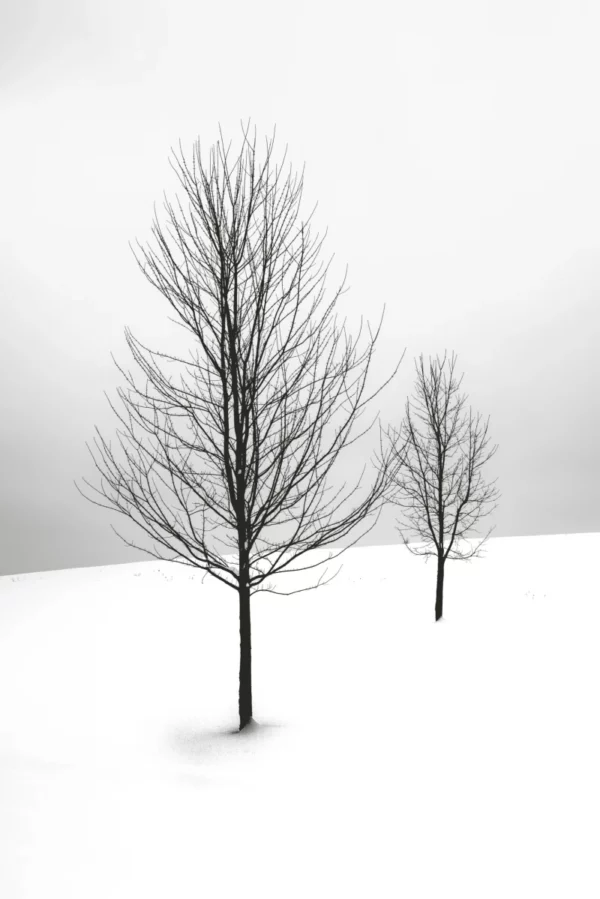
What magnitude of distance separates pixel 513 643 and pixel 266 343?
375 inches

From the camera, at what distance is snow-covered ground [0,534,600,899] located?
383cm

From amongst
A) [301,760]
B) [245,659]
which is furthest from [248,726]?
[301,760]

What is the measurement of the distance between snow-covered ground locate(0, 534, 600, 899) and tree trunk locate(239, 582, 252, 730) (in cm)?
33

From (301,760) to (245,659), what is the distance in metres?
1.41

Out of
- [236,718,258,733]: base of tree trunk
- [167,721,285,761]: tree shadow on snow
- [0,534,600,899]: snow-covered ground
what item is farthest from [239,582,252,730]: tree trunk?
[0,534,600,899]: snow-covered ground

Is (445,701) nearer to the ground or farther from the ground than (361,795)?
nearer to the ground

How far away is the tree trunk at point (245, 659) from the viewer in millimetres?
6676

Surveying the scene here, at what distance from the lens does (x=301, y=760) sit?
19.2 feet

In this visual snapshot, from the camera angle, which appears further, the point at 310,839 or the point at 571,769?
the point at 571,769

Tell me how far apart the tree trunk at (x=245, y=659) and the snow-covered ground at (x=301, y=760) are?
333 millimetres

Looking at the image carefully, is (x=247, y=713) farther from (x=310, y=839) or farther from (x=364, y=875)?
(x=364, y=875)

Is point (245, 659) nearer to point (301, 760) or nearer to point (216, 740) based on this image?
point (216, 740)

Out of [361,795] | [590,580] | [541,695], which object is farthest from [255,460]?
[590,580]

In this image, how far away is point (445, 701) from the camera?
8133mm
